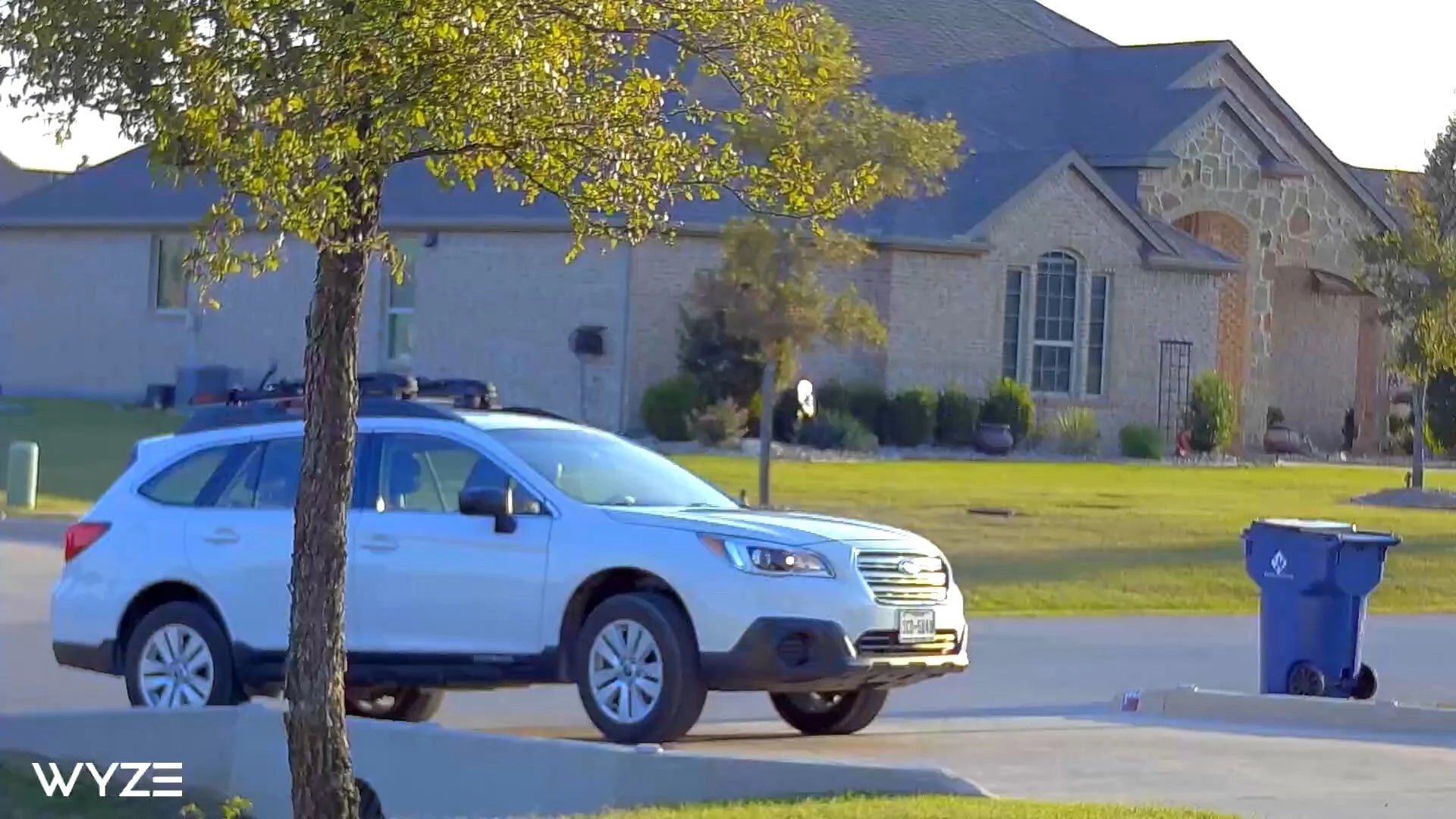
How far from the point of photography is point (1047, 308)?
131 feet

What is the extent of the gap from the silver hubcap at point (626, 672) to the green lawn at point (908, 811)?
6.52 ft

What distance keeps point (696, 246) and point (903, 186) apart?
11959 mm

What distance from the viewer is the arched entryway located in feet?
146

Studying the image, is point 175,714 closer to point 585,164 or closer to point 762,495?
Answer: point 585,164

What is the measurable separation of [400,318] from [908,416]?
882 centimetres

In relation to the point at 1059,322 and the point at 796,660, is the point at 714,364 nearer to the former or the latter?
the point at 1059,322

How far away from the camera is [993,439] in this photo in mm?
38094

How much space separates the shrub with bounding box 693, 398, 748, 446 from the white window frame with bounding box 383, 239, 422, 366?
21.4 ft

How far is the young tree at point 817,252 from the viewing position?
2416 cm

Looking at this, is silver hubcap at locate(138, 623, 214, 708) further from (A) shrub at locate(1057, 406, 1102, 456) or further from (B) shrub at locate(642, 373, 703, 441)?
(A) shrub at locate(1057, 406, 1102, 456)

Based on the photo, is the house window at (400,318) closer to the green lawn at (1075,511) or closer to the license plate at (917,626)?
the green lawn at (1075,511)

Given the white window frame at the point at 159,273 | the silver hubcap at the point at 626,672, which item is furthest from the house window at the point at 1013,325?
the silver hubcap at the point at 626,672

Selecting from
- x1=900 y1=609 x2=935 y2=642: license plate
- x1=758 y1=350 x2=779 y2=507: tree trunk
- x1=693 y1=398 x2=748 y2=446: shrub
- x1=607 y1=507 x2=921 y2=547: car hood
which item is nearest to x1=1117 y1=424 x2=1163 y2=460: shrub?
x1=693 y1=398 x2=748 y2=446: shrub

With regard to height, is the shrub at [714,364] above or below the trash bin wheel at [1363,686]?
above
